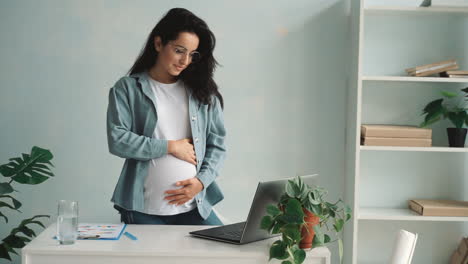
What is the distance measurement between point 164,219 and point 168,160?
0.28 m

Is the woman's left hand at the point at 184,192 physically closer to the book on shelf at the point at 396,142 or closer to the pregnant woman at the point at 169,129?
the pregnant woman at the point at 169,129

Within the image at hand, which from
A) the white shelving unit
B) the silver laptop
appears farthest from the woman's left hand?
the white shelving unit

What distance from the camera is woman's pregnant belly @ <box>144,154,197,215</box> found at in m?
2.83

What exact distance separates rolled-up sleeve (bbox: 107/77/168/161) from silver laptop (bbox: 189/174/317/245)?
58 centimetres

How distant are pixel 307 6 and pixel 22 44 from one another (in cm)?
181

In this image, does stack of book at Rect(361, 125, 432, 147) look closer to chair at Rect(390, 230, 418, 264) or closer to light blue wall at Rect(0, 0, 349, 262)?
light blue wall at Rect(0, 0, 349, 262)

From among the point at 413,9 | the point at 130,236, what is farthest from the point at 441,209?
the point at 130,236

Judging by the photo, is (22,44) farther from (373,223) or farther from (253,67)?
(373,223)

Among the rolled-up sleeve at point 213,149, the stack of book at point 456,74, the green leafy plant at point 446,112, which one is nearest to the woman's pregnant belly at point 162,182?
the rolled-up sleeve at point 213,149

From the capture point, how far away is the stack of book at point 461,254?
12.0ft

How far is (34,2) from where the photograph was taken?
3.81 metres

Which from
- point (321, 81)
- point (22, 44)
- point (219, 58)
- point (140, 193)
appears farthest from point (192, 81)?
point (22, 44)

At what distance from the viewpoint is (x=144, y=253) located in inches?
80.1

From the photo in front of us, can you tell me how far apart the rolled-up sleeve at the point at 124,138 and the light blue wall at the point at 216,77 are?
1.08m
